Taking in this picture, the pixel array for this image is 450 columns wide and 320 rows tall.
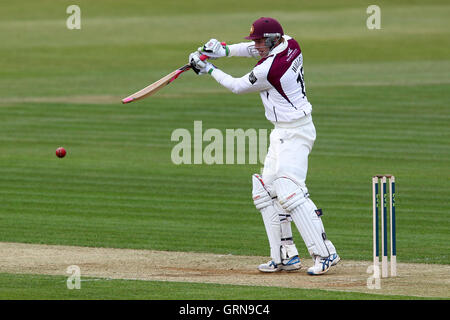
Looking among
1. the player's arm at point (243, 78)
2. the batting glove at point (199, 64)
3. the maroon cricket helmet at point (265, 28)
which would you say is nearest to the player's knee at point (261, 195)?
the player's arm at point (243, 78)

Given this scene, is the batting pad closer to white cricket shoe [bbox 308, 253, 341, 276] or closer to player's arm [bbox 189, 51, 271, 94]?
white cricket shoe [bbox 308, 253, 341, 276]

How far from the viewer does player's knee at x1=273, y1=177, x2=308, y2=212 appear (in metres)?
9.49

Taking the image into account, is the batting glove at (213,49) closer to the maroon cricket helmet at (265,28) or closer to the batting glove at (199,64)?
the batting glove at (199,64)

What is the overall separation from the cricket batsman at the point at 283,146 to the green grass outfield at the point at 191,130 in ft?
3.72

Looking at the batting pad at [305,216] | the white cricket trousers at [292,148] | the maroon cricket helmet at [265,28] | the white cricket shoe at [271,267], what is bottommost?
the white cricket shoe at [271,267]

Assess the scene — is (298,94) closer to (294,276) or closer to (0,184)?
(294,276)

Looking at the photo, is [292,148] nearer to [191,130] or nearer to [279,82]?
[279,82]

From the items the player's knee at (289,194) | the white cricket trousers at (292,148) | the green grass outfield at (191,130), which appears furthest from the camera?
Answer: the green grass outfield at (191,130)

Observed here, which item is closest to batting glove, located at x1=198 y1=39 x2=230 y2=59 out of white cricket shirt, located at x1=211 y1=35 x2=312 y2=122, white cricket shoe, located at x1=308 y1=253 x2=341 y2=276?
white cricket shirt, located at x1=211 y1=35 x2=312 y2=122

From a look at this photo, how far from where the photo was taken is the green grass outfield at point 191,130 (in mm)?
12727

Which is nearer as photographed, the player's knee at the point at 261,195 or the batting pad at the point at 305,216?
the batting pad at the point at 305,216

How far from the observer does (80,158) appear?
19688mm

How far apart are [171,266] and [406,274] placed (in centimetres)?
247
